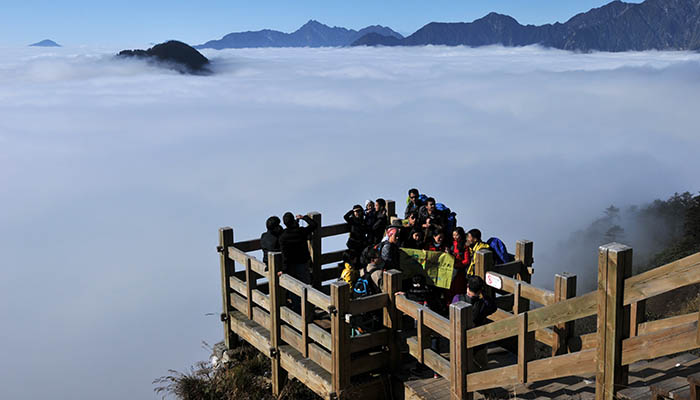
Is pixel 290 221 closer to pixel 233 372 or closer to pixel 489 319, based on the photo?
pixel 233 372

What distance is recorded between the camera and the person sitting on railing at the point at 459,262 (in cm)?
838

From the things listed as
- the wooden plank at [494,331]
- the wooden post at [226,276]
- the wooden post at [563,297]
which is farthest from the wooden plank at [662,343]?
the wooden post at [226,276]

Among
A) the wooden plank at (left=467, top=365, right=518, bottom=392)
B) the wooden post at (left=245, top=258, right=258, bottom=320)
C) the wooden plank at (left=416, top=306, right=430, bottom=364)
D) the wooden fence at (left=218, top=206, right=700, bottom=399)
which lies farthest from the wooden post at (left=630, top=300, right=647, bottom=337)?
the wooden post at (left=245, top=258, right=258, bottom=320)

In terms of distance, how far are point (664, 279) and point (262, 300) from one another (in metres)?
6.14

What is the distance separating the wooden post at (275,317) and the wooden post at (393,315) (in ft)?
5.60

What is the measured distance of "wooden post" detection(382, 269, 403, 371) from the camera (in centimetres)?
762

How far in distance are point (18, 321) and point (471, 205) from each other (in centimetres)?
13708

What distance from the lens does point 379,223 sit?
34.7ft

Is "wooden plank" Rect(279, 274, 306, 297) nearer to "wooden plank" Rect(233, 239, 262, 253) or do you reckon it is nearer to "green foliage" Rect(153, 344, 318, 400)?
"green foliage" Rect(153, 344, 318, 400)

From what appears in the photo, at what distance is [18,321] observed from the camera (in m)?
186

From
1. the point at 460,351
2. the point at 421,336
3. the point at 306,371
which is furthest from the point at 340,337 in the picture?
the point at 460,351

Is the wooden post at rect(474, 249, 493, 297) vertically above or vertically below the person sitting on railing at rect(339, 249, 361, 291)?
above

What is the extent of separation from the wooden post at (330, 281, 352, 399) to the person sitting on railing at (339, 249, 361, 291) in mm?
823

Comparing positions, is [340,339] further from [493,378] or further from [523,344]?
[523,344]
